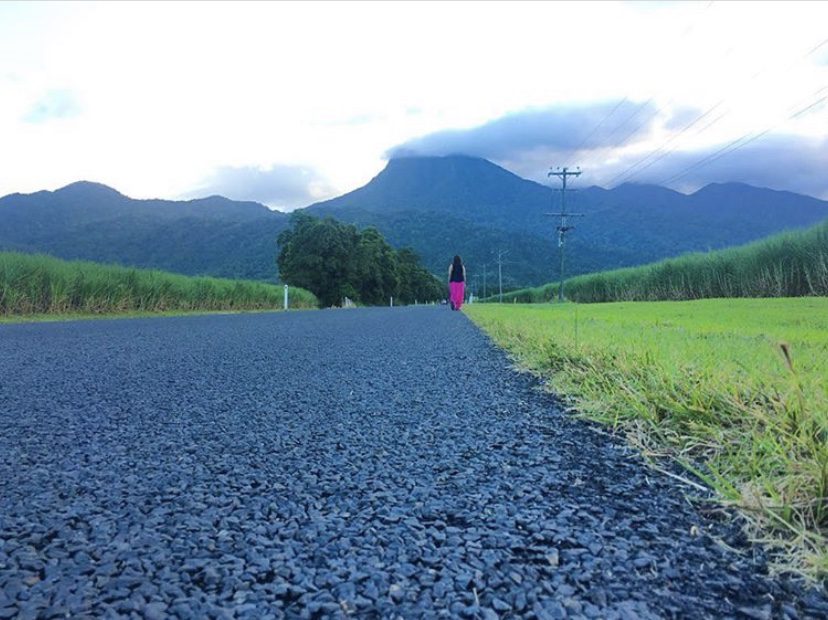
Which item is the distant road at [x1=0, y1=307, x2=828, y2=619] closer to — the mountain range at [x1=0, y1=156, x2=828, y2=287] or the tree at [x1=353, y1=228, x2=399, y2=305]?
the mountain range at [x1=0, y1=156, x2=828, y2=287]

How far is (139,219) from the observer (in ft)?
243

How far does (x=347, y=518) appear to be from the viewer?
1456mm

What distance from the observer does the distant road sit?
42.1 inches

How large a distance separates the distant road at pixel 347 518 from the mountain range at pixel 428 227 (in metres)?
33.7

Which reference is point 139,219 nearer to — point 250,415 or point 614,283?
point 614,283

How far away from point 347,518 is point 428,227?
305ft

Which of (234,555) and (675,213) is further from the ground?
(675,213)

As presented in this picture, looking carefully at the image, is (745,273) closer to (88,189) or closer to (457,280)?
(457,280)

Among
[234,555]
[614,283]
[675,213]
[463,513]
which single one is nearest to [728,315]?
[463,513]

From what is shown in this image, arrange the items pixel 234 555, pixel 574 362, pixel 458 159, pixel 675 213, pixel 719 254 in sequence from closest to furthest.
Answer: pixel 234 555, pixel 574 362, pixel 719 254, pixel 675 213, pixel 458 159

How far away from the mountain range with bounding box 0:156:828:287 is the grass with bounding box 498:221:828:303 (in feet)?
44.3

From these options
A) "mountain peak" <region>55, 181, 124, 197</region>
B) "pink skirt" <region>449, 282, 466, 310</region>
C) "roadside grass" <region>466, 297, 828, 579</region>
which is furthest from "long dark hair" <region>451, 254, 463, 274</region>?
"mountain peak" <region>55, 181, 124, 197</region>

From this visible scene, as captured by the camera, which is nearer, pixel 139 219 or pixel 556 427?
pixel 556 427

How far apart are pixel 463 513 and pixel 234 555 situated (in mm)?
579
